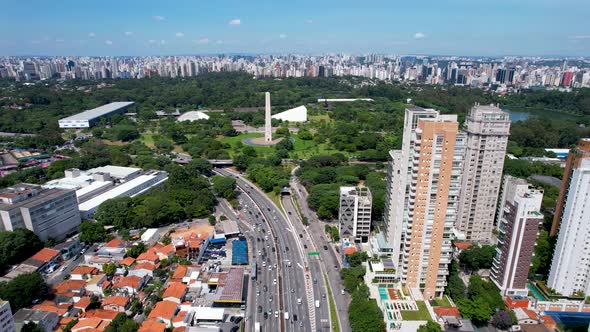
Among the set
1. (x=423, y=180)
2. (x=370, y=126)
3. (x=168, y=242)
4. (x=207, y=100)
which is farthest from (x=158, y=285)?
(x=207, y=100)

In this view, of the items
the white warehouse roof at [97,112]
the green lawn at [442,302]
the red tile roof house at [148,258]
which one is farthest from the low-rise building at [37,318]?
the white warehouse roof at [97,112]

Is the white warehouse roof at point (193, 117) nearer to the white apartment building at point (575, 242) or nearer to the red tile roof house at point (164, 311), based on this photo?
the red tile roof house at point (164, 311)

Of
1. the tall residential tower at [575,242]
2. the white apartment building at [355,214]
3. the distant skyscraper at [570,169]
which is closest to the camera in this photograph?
the tall residential tower at [575,242]

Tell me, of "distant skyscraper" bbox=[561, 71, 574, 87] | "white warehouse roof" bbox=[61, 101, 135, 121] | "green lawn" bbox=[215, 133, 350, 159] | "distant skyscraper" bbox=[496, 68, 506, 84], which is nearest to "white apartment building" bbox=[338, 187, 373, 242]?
"green lawn" bbox=[215, 133, 350, 159]

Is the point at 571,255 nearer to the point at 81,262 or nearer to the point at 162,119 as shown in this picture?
the point at 81,262

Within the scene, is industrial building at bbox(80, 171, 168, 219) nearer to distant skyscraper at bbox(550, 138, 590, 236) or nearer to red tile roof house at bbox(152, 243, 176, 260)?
red tile roof house at bbox(152, 243, 176, 260)
